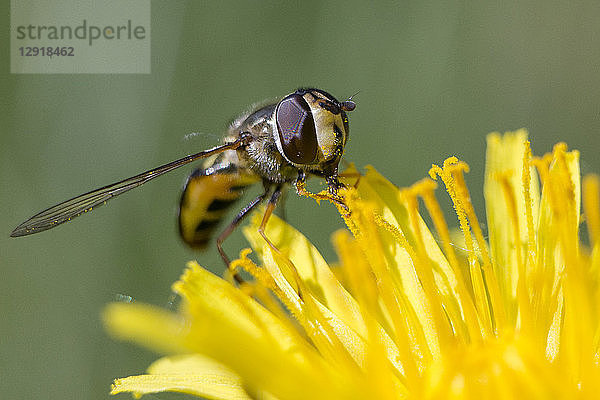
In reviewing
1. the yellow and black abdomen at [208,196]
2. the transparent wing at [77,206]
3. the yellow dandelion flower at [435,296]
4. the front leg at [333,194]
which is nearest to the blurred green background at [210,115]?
the yellow and black abdomen at [208,196]

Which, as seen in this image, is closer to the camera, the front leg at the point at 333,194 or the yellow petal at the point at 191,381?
the yellow petal at the point at 191,381

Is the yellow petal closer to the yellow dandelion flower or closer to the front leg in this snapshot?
the yellow dandelion flower

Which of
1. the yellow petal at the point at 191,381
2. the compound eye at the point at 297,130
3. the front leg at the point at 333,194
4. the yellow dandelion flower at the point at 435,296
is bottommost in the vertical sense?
the yellow petal at the point at 191,381

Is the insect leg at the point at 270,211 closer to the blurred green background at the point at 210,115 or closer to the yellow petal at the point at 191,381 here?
the blurred green background at the point at 210,115

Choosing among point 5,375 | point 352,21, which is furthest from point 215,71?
point 5,375

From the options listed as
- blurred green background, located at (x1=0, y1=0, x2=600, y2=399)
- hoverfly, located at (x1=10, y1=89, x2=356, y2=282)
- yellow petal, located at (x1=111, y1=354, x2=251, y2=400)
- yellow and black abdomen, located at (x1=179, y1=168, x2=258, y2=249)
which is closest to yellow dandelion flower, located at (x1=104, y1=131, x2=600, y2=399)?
yellow petal, located at (x1=111, y1=354, x2=251, y2=400)
